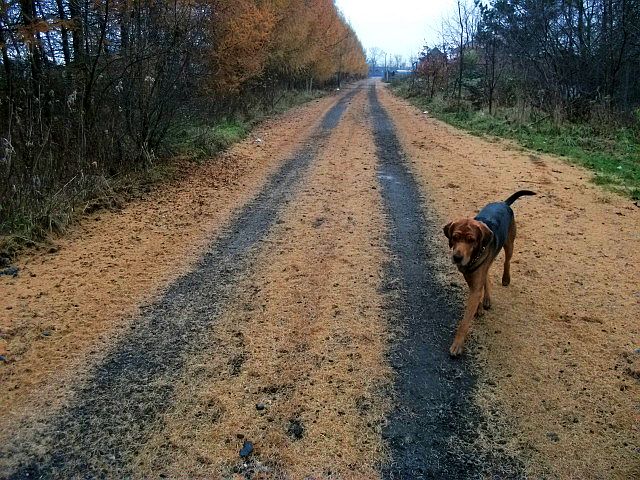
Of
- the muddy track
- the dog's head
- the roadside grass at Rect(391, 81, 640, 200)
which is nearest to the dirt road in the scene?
the muddy track

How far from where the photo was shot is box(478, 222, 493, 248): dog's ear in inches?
134

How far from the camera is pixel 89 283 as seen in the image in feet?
15.1

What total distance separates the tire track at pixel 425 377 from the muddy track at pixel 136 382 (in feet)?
4.88

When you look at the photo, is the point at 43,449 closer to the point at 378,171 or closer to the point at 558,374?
the point at 558,374

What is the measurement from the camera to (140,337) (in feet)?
12.2

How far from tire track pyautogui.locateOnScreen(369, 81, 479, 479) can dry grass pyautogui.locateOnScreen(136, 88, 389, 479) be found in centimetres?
13

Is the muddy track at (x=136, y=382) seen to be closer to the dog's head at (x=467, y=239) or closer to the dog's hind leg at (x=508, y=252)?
the dog's head at (x=467, y=239)

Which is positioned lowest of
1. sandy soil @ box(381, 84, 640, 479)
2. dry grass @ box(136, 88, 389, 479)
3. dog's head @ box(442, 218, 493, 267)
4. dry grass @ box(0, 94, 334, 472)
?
sandy soil @ box(381, 84, 640, 479)

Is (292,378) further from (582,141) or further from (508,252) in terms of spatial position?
(582,141)

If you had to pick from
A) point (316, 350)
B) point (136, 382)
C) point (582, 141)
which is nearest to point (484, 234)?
point (316, 350)

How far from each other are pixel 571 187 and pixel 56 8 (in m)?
8.91

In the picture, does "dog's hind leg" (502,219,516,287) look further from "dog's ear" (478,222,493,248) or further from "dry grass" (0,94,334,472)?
"dry grass" (0,94,334,472)

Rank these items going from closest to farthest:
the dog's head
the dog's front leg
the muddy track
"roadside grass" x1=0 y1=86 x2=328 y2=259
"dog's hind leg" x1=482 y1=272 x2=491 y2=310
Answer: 1. the muddy track
2. the dog's head
3. the dog's front leg
4. "dog's hind leg" x1=482 y1=272 x2=491 y2=310
5. "roadside grass" x1=0 y1=86 x2=328 y2=259

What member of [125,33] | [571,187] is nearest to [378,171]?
[571,187]
